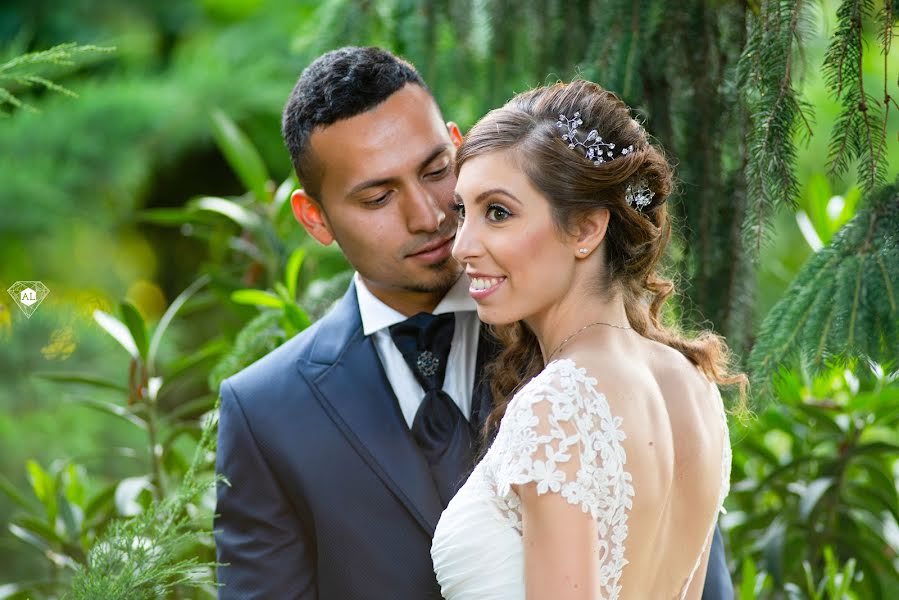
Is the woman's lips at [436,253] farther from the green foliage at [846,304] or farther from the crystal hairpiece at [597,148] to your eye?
the green foliage at [846,304]

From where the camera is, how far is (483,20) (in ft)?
9.02

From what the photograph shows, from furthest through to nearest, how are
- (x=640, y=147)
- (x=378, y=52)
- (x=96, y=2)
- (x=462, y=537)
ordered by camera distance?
(x=96, y=2) < (x=378, y=52) < (x=640, y=147) < (x=462, y=537)

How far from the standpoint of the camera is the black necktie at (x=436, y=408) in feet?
6.60

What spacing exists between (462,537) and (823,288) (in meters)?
0.78

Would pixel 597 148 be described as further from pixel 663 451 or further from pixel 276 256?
pixel 276 256

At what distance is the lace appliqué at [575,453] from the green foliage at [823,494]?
4.28 feet

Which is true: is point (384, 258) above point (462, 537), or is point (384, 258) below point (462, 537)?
above

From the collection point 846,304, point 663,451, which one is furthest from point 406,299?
point 846,304

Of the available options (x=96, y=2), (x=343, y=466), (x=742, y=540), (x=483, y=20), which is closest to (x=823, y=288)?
(x=343, y=466)

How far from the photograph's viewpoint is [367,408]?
2.04m

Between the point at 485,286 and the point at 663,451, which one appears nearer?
the point at 663,451

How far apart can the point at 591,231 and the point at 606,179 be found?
0.09 metres

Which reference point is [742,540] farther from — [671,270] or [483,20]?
[483,20]

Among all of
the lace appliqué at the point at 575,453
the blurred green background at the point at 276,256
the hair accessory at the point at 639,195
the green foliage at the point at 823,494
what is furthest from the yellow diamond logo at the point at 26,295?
the green foliage at the point at 823,494
